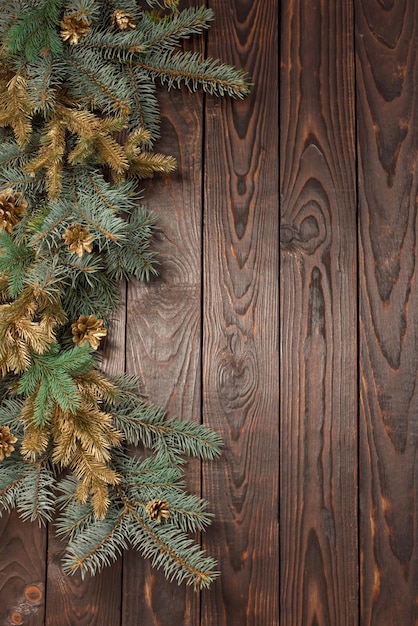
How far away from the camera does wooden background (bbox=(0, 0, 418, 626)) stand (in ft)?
3.49

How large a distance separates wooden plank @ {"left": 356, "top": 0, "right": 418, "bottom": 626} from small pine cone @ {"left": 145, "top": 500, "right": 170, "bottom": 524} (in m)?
0.33

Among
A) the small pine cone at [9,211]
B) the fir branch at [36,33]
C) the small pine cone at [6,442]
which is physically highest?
the fir branch at [36,33]

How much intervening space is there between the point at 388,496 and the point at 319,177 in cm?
55

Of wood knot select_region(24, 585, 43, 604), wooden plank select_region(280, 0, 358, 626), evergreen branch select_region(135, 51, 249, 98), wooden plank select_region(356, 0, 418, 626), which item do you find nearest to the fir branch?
evergreen branch select_region(135, 51, 249, 98)

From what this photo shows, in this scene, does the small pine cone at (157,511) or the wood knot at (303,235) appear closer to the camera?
the small pine cone at (157,511)

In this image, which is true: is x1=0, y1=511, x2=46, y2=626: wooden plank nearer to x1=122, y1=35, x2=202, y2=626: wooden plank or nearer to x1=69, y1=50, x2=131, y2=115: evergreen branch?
x1=122, y1=35, x2=202, y2=626: wooden plank

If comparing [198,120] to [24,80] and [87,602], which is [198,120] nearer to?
[24,80]

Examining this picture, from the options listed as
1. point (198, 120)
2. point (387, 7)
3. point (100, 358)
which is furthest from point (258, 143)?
point (100, 358)

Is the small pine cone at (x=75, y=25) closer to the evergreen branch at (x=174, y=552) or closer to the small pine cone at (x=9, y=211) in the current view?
the small pine cone at (x=9, y=211)

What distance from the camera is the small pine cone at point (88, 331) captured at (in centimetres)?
102

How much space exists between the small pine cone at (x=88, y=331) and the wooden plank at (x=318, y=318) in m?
0.31

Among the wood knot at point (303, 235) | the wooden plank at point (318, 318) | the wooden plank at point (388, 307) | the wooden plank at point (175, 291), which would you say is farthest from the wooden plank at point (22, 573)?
the wood knot at point (303, 235)

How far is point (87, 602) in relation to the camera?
3.52 ft

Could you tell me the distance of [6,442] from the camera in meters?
0.99
